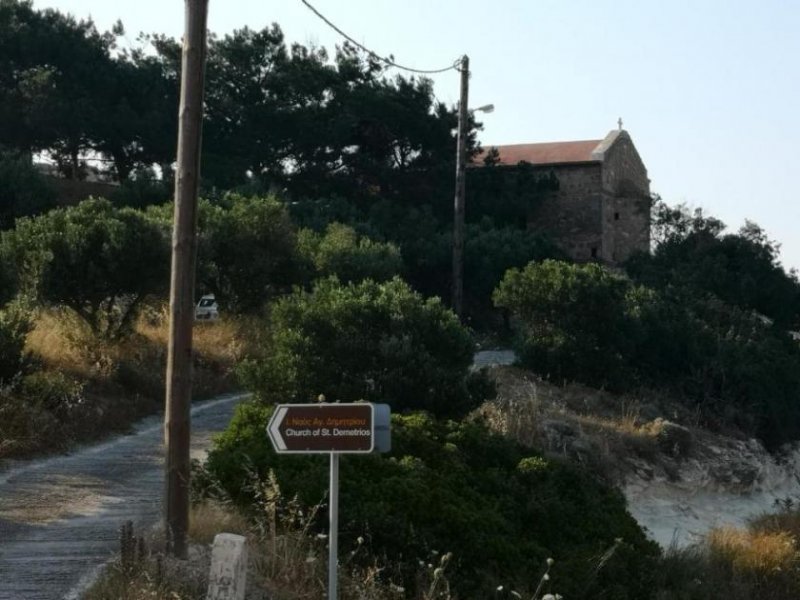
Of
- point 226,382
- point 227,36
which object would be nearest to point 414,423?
point 226,382

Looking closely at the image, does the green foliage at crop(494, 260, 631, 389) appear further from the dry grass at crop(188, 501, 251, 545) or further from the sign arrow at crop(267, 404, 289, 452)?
the sign arrow at crop(267, 404, 289, 452)

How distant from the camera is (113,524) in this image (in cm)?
1055

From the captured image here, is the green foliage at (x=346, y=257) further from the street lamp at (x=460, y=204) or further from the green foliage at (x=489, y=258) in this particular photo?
the green foliage at (x=489, y=258)

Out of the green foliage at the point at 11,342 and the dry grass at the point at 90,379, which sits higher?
the green foliage at the point at 11,342

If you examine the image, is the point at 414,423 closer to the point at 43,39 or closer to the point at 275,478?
the point at 275,478

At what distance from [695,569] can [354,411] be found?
6730mm

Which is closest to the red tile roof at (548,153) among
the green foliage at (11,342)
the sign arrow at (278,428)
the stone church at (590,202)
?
the stone church at (590,202)

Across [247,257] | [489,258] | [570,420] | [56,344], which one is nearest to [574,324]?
[570,420]

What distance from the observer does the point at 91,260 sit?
19.5 metres

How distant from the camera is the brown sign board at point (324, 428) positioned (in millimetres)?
7219

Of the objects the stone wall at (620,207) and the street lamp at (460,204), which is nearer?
the street lamp at (460,204)

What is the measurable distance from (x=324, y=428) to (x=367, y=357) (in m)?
6.39

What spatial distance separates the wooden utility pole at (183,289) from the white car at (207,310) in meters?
16.7

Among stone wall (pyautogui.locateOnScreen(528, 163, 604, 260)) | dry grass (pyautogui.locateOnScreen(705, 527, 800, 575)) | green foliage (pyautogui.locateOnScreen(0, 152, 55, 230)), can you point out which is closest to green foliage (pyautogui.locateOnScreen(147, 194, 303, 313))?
green foliage (pyautogui.locateOnScreen(0, 152, 55, 230))
